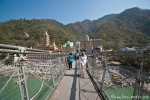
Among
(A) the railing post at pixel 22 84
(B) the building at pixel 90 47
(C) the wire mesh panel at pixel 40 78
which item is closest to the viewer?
(A) the railing post at pixel 22 84

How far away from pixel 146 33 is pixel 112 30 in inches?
816

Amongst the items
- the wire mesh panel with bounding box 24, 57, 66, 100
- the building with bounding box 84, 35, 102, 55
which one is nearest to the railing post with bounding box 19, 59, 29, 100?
the wire mesh panel with bounding box 24, 57, 66, 100

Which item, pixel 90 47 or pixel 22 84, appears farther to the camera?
pixel 90 47

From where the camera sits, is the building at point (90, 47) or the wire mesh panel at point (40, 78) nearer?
the wire mesh panel at point (40, 78)

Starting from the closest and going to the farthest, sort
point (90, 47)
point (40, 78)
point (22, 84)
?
point (22, 84), point (40, 78), point (90, 47)

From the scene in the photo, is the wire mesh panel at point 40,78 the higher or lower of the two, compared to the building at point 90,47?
lower

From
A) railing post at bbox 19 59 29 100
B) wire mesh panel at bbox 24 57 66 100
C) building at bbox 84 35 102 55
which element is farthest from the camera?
building at bbox 84 35 102 55

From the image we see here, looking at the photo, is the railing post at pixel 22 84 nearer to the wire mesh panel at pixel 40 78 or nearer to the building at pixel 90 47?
the wire mesh panel at pixel 40 78

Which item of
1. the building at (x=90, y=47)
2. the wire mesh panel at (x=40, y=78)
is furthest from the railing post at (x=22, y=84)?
the building at (x=90, y=47)

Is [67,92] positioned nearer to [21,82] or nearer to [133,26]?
[21,82]

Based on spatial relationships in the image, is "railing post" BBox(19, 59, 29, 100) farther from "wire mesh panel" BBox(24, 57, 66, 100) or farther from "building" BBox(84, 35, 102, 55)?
"building" BBox(84, 35, 102, 55)

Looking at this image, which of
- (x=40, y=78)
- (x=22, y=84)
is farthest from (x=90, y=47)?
(x=22, y=84)

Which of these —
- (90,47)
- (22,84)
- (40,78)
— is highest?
(90,47)

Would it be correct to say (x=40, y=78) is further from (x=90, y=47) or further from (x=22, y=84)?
(x=90, y=47)
